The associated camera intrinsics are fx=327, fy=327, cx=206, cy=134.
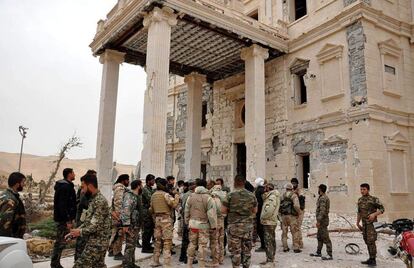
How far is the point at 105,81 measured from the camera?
1584cm

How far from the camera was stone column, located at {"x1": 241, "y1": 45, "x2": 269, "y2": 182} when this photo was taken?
1427cm

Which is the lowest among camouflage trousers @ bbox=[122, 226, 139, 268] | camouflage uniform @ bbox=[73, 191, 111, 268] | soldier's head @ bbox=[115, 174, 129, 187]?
camouflage trousers @ bbox=[122, 226, 139, 268]

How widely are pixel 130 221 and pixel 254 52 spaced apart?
1121 centimetres


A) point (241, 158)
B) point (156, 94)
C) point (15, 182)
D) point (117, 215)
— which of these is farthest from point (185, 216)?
point (241, 158)

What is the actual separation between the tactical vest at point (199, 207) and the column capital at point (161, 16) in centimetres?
830

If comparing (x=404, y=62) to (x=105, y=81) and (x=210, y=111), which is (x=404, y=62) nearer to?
(x=210, y=111)

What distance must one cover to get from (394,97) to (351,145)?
2.95 metres

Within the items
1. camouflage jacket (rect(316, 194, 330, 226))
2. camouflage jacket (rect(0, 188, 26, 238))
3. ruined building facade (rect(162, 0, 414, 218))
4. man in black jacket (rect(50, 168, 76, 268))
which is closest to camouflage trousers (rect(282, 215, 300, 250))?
camouflage jacket (rect(316, 194, 330, 226))

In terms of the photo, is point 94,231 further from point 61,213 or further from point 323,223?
point 323,223

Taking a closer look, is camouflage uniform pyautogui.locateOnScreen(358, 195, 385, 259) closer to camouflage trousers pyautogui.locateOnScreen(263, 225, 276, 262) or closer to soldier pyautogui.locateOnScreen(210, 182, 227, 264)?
camouflage trousers pyautogui.locateOnScreen(263, 225, 276, 262)

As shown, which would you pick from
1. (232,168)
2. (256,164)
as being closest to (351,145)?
(256,164)

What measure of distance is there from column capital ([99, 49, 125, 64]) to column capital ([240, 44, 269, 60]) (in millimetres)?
6080

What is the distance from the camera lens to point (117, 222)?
6.47 meters

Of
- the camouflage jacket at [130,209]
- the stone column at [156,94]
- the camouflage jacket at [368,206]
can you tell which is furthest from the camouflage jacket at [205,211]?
the stone column at [156,94]
